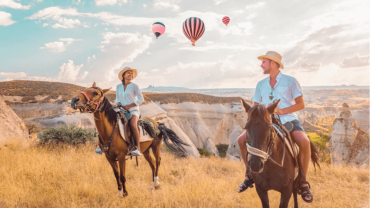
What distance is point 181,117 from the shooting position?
38094 mm

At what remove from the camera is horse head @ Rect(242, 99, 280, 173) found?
8.61ft

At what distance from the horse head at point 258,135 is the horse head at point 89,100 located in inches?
125

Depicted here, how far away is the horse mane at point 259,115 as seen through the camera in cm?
269

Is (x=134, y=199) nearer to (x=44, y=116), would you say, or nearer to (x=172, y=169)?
(x=172, y=169)

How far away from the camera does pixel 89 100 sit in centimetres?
434

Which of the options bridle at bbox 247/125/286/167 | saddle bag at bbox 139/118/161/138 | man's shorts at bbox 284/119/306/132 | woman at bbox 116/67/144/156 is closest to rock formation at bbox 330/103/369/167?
saddle bag at bbox 139/118/161/138

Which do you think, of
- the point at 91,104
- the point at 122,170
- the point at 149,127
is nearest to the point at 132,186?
the point at 122,170

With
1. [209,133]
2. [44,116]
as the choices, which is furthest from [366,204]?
[209,133]

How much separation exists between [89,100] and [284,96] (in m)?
3.61

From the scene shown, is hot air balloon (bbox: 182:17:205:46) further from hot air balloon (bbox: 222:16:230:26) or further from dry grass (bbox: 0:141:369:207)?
dry grass (bbox: 0:141:369:207)

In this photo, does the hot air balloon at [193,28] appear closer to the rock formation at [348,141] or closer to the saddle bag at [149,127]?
the saddle bag at [149,127]

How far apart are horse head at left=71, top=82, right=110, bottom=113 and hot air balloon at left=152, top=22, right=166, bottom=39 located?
51.9ft

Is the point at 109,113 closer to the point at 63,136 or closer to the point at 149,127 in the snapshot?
the point at 149,127

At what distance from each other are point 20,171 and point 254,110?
23.0 feet
